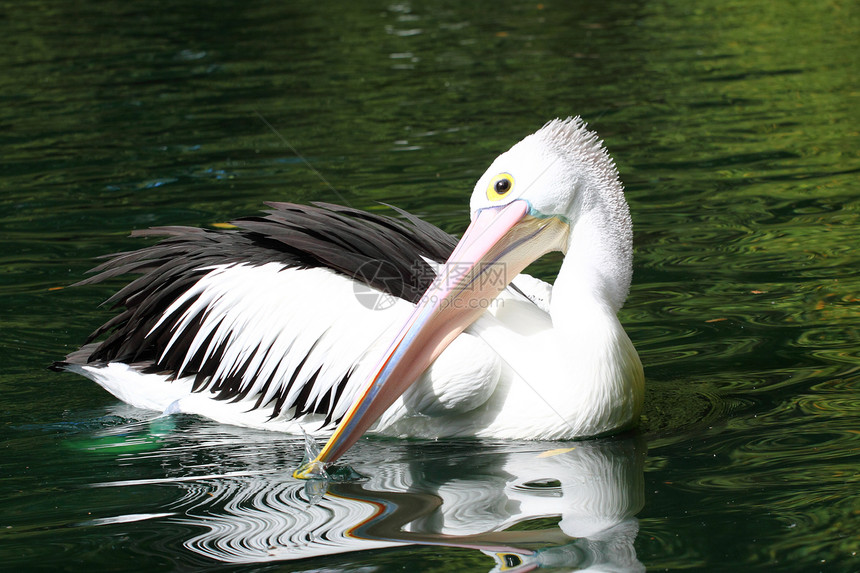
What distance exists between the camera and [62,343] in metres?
5.26

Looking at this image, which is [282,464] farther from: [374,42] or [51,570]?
[374,42]

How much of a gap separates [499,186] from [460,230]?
8.24 ft

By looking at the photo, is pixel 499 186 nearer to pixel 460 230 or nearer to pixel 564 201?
pixel 564 201

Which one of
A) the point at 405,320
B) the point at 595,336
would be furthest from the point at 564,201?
the point at 405,320

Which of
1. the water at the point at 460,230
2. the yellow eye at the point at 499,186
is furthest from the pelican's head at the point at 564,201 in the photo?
the water at the point at 460,230

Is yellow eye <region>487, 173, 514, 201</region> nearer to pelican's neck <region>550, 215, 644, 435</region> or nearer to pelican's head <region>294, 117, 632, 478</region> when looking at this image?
pelican's head <region>294, 117, 632, 478</region>

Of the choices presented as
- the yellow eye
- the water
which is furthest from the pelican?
the water

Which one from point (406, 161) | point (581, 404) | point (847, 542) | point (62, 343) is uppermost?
point (406, 161)

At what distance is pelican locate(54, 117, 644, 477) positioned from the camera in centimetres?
392

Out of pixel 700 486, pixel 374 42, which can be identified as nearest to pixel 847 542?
pixel 700 486

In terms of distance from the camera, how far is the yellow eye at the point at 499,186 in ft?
13.2

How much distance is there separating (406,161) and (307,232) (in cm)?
398

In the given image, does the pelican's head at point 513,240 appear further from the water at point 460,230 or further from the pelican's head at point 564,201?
the water at point 460,230

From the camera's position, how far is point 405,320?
154 inches
